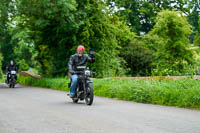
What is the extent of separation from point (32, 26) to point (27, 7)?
10.1 feet

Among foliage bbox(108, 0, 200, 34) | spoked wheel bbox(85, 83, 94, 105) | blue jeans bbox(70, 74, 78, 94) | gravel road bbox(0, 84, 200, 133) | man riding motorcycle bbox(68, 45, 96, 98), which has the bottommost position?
gravel road bbox(0, 84, 200, 133)

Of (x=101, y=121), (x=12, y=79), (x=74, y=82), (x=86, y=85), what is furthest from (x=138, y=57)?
(x=101, y=121)

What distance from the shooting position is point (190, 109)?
9.16 m

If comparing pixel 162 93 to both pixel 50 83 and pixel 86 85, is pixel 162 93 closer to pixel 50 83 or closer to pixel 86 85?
pixel 86 85

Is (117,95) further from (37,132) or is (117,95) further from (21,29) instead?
(21,29)

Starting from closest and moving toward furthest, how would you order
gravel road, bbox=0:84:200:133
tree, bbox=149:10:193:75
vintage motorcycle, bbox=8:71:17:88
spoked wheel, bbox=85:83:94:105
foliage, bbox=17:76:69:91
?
gravel road, bbox=0:84:200:133
spoked wheel, bbox=85:83:94:105
foliage, bbox=17:76:69:91
vintage motorcycle, bbox=8:71:17:88
tree, bbox=149:10:193:75

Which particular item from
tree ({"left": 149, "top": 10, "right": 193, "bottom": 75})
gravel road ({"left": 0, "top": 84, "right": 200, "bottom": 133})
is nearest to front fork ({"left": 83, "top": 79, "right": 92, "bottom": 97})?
gravel road ({"left": 0, "top": 84, "right": 200, "bottom": 133})

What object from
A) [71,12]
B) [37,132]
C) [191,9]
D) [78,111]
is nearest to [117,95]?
[78,111]

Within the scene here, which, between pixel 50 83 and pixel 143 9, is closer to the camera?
pixel 50 83

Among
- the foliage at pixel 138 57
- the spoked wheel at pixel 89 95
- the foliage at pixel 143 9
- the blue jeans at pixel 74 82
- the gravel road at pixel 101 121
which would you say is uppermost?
the foliage at pixel 143 9

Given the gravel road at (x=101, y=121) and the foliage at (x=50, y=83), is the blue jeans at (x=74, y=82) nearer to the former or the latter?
the gravel road at (x=101, y=121)

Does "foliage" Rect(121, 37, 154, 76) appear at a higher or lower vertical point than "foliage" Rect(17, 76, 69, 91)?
higher

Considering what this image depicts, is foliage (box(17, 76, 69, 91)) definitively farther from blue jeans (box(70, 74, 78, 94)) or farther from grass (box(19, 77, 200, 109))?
blue jeans (box(70, 74, 78, 94))

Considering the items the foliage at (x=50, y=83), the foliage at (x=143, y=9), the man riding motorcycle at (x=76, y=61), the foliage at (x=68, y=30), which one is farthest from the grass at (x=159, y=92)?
the foliage at (x=143, y=9)
